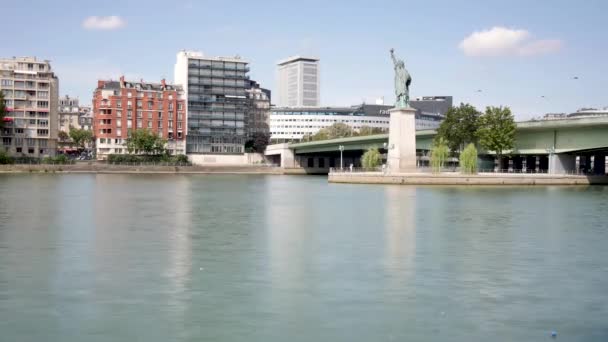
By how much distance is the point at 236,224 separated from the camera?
3575 centimetres

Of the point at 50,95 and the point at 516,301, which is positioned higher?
the point at 50,95

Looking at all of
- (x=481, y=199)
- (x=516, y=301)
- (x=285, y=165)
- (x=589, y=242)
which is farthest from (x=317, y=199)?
(x=285, y=165)

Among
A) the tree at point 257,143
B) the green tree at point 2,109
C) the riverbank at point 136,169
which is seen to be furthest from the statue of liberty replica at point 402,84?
the tree at point 257,143

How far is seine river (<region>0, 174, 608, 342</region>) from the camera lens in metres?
15.7

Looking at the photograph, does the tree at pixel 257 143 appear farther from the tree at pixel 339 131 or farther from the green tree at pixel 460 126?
the green tree at pixel 460 126

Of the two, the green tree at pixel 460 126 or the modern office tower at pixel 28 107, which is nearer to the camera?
the green tree at pixel 460 126

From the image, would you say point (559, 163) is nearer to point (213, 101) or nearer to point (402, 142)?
point (402, 142)

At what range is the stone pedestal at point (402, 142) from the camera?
83.2 m

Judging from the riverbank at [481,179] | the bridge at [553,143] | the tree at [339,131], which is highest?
the tree at [339,131]

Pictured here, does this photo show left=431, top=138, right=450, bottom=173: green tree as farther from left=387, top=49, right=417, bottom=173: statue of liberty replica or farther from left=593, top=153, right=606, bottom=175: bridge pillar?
left=593, top=153, right=606, bottom=175: bridge pillar

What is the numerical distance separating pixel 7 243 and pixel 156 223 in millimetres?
8914

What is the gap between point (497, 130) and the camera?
290 ft

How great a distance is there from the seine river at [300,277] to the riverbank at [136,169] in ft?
264

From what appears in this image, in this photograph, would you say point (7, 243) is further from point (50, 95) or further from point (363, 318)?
point (50, 95)
